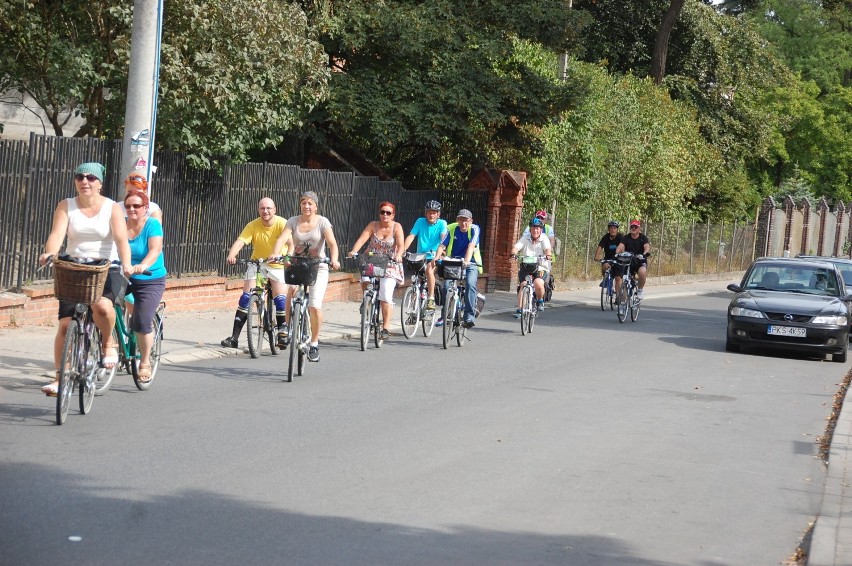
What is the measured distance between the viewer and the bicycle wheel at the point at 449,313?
16.5m

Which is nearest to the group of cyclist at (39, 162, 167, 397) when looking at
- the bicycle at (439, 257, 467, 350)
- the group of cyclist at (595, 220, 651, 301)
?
the bicycle at (439, 257, 467, 350)

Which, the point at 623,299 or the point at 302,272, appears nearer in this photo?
the point at 302,272

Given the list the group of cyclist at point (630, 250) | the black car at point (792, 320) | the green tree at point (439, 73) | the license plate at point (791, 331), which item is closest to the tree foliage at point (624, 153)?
the green tree at point (439, 73)

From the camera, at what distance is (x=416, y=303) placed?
56.9 ft

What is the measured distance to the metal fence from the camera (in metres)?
14.7

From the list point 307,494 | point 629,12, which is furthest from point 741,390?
point 629,12

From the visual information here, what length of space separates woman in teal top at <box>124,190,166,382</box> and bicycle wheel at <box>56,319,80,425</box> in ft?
4.42

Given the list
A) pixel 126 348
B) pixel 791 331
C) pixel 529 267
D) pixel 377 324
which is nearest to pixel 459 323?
pixel 377 324

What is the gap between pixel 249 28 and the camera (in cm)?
1889

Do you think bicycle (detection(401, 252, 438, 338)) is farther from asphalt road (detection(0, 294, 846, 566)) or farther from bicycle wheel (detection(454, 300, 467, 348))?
asphalt road (detection(0, 294, 846, 566))

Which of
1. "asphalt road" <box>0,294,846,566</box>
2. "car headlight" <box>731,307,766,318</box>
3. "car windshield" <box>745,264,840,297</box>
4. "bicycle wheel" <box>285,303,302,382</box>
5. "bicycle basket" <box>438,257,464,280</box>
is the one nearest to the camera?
"asphalt road" <box>0,294,846,566</box>

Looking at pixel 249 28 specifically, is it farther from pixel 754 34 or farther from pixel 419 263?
pixel 754 34

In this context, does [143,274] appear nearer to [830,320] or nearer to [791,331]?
[791,331]

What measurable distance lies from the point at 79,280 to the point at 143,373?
1906 millimetres
